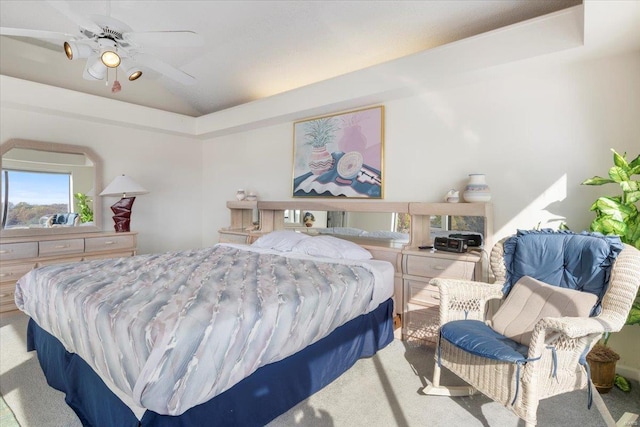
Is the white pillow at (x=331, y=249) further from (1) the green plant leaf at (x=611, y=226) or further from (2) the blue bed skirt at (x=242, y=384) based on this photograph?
(1) the green plant leaf at (x=611, y=226)

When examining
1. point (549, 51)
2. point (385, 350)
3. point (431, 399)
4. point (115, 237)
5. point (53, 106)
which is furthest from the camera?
point (115, 237)

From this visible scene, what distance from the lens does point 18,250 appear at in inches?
141

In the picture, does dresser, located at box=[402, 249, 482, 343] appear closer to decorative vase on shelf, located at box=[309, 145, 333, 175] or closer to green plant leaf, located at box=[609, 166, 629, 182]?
green plant leaf, located at box=[609, 166, 629, 182]

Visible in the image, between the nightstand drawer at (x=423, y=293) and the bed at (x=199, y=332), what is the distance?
26 centimetres

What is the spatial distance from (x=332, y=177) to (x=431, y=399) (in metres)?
2.49

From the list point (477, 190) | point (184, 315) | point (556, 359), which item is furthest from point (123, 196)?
point (556, 359)

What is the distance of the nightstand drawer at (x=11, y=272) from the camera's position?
3463mm

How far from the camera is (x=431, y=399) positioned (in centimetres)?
205

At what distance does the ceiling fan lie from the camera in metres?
1.99

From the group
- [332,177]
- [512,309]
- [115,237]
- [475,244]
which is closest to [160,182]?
[115,237]

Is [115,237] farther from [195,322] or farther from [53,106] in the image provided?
[195,322]

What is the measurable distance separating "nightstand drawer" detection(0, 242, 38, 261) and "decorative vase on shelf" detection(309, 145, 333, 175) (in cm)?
331

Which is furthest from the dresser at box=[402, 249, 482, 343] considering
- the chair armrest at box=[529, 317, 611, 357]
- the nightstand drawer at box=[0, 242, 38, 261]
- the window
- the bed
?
the window

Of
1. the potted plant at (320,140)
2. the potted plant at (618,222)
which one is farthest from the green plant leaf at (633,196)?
the potted plant at (320,140)
